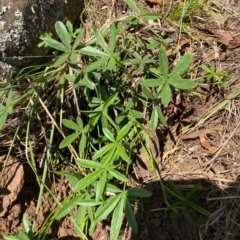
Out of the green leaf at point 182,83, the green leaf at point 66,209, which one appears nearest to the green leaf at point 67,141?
the green leaf at point 66,209

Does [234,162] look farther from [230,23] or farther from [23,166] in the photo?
[23,166]

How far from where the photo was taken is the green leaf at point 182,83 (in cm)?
167

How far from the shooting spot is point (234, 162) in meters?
1.99

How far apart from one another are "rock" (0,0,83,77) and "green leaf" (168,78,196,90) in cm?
67

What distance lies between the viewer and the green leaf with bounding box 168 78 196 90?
1.67m

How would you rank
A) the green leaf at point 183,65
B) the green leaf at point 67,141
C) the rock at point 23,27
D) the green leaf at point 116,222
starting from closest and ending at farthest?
the green leaf at point 116,222, the green leaf at point 183,65, the green leaf at point 67,141, the rock at point 23,27

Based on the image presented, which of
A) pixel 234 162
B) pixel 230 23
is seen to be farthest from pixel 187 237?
pixel 230 23

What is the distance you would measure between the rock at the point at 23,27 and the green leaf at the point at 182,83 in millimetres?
666

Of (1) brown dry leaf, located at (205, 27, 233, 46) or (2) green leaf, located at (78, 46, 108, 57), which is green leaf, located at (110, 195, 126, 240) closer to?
(2) green leaf, located at (78, 46, 108, 57)

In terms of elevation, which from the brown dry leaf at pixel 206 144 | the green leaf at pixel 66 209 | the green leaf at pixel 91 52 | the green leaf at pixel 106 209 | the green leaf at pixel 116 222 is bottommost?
the brown dry leaf at pixel 206 144

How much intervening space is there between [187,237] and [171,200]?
165mm

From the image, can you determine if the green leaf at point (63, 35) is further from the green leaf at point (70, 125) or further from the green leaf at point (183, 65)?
the green leaf at point (183, 65)

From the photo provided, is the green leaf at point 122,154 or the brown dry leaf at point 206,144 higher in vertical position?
the green leaf at point 122,154

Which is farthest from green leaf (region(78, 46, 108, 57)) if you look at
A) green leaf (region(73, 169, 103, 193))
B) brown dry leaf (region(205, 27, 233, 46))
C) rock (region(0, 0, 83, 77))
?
brown dry leaf (region(205, 27, 233, 46))
